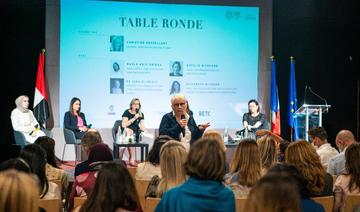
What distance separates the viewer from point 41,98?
10367 mm

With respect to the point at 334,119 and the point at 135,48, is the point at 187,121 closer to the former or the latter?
the point at 135,48

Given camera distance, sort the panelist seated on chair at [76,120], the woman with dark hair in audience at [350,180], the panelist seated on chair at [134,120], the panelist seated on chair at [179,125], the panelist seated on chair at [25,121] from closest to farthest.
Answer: the woman with dark hair in audience at [350,180] → the panelist seated on chair at [179,125] → the panelist seated on chair at [25,121] → the panelist seated on chair at [134,120] → the panelist seated on chair at [76,120]

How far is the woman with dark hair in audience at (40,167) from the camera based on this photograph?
12.4ft

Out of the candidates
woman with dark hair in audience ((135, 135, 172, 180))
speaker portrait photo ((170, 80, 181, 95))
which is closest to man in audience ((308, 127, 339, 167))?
woman with dark hair in audience ((135, 135, 172, 180))

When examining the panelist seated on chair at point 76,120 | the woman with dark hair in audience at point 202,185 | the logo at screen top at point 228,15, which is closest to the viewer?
the woman with dark hair in audience at point 202,185

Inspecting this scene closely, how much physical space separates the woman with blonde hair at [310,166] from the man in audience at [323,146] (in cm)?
220

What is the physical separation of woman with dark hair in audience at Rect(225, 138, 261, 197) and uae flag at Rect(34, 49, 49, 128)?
6.79 m

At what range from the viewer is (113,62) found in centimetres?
1086

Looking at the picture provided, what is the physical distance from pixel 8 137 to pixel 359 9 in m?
7.66

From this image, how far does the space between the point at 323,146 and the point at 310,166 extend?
2.52 metres

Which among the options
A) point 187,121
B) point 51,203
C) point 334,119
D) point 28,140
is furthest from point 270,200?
point 334,119

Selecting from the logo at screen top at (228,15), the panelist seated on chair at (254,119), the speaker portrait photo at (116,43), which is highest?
the logo at screen top at (228,15)

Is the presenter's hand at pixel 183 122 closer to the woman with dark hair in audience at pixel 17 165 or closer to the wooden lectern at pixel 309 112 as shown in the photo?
the woman with dark hair in audience at pixel 17 165

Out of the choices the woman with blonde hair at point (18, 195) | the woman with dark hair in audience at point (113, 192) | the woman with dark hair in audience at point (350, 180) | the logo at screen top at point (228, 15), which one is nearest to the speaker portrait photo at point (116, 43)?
the logo at screen top at point (228, 15)
